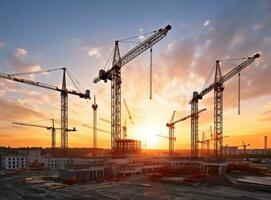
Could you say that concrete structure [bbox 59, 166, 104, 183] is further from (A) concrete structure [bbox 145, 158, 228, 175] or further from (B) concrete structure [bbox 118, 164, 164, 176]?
(A) concrete structure [bbox 145, 158, 228, 175]

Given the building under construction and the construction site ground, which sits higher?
the building under construction

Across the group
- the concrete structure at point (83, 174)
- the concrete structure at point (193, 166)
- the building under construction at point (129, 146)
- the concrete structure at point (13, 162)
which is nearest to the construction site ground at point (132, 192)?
the concrete structure at point (83, 174)

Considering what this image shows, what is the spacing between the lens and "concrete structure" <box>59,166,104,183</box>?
296 ft

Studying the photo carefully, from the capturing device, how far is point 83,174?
91.8 m

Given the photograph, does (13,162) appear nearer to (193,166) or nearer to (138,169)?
(138,169)

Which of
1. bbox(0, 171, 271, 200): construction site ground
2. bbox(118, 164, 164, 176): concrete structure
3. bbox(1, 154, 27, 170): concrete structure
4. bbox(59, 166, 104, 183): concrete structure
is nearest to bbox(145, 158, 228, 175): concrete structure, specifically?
bbox(118, 164, 164, 176): concrete structure

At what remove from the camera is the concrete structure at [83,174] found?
9012 centimetres

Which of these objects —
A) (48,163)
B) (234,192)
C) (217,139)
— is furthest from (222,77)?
(48,163)

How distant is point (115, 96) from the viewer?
117750 millimetres

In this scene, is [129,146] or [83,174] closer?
[83,174]

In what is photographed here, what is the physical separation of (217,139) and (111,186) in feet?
212

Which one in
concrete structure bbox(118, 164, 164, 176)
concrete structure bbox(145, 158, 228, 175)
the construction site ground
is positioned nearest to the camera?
the construction site ground

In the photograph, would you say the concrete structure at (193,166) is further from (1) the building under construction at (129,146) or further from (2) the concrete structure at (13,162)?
(2) the concrete structure at (13,162)

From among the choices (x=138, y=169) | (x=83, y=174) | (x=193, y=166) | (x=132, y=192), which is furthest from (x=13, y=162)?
(x=132, y=192)
